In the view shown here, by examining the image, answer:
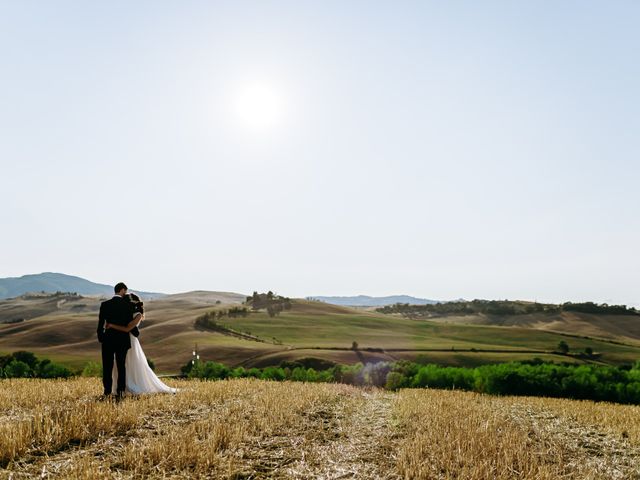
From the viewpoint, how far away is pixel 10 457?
7406mm

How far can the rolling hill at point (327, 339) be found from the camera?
105125 millimetres

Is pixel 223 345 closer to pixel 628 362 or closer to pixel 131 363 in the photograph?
pixel 628 362

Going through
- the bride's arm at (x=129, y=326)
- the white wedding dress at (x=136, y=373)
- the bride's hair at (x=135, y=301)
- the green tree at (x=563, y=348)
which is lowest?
the green tree at (x=563, y=348)

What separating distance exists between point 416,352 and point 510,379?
279 feet

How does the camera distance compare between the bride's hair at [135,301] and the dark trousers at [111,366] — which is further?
the bride's hair at [135,301]

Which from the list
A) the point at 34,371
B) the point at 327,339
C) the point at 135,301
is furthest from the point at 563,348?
the point at 135,301

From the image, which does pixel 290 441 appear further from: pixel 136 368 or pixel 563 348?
pixel 563 348

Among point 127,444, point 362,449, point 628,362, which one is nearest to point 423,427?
point 362,449

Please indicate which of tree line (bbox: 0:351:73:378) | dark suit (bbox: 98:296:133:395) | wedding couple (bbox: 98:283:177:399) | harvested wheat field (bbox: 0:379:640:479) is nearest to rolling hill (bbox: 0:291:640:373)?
tree line (bbox: 0:351:73:378)

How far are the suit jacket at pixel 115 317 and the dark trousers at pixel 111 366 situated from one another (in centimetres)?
10

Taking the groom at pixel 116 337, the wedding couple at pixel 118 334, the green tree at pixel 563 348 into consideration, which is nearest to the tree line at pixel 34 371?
the wedding couple at pixel 118 334

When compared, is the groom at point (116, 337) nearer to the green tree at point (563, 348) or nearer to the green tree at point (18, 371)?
the green tree at point (18, 371)

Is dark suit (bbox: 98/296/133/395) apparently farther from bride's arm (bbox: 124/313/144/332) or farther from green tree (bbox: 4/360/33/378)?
green tree (bbox: 4/360/33/378)

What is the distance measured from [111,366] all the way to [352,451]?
765 cm
